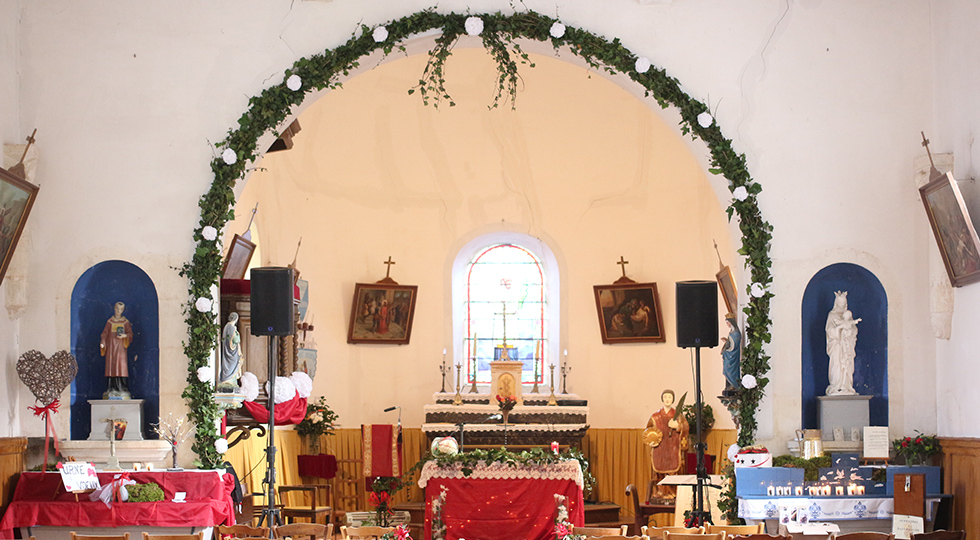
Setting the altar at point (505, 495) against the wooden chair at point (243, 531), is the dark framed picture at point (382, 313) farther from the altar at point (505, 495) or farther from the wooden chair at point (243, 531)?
the wooden chair at point (243, 531)

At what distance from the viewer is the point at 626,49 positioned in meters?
9.53

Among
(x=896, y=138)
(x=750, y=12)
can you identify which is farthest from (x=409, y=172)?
(x=896, y=138)

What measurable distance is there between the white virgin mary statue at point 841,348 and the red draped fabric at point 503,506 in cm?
254

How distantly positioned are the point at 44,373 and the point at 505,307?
23.9 ft

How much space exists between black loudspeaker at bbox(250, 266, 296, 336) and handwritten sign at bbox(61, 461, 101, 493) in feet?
5.56

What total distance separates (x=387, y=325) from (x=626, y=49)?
6.10 metres

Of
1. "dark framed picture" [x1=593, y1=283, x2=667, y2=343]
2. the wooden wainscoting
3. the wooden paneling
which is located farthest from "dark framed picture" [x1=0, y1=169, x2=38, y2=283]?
the wooden wainscoting

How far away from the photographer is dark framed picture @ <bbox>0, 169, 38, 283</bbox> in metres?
8.41

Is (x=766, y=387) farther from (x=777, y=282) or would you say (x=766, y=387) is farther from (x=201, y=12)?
(x=201, y=12)

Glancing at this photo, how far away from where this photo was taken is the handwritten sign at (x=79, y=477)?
8.12 m

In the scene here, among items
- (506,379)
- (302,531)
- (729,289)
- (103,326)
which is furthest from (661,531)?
(506,379)

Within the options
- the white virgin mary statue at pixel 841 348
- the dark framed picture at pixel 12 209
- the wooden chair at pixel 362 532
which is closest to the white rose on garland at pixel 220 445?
the dark framed picture at pixel 12 209

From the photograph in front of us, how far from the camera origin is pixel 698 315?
866cm

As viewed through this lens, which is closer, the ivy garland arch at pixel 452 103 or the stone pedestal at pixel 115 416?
the stone pedestal at pixel 115 416
